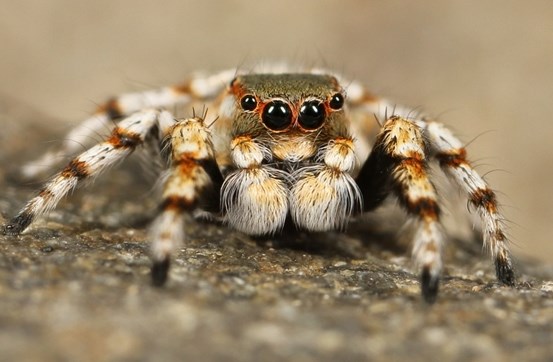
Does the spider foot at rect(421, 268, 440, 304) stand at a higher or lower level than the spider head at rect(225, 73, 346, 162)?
lower

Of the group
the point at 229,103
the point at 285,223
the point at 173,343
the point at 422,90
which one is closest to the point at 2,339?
the point at 173,343

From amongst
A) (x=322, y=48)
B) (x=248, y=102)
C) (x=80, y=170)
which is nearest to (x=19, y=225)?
(x=80, y=170)

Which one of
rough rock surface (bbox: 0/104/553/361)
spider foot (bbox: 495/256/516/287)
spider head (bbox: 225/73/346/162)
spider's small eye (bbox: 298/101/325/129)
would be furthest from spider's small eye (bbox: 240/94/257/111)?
spider foot (bbox: 495/256/516/287)

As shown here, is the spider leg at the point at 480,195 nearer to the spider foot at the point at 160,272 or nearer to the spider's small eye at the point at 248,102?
the spider's small eye at the point at 248,102

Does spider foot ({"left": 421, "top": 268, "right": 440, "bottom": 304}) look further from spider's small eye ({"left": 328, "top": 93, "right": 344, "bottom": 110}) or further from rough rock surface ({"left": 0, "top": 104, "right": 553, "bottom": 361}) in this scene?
spider's small eye ({"left": 328, "top": 93, "right": 344, "bottom": 110})

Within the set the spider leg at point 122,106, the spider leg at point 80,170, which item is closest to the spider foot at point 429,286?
the spider leg at point 80,170

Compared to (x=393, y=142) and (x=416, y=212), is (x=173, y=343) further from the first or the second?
(x=393, y=142)
